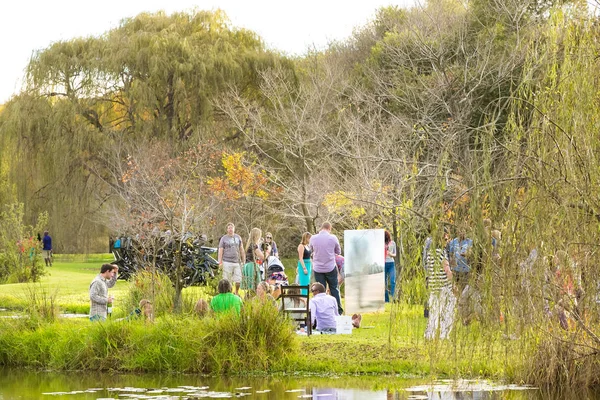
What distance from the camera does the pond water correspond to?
12.0 m

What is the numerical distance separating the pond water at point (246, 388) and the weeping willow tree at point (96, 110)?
2438cm

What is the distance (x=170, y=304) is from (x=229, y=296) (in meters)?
2.20

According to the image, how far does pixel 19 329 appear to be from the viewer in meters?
16.1

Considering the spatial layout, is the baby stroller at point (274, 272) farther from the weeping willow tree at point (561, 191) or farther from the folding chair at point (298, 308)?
the weeping willow tree at point (561, 191)

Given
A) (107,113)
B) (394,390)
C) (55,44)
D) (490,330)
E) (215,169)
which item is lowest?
(394,390)

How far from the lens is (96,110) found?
131 feet

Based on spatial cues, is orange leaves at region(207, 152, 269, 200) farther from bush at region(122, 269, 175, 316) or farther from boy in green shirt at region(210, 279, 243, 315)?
boy in green shirt at region(210, 279, 243, 315)

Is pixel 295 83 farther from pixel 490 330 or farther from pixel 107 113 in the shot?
pixel 490 330

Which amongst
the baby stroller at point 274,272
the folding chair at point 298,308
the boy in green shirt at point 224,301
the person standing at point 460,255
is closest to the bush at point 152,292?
the boy in green shirt at point 224,301

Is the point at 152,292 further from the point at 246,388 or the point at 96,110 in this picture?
the point at 96,110

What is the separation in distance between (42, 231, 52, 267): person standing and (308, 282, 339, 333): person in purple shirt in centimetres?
2241

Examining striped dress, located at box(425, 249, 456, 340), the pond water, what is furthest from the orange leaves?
striped dress, located at box(425, 249, 456, 340)

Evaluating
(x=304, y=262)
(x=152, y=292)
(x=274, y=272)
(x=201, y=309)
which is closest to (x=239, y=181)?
(x=274, y=272)

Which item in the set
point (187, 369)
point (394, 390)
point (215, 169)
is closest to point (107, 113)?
point (215, 169)
